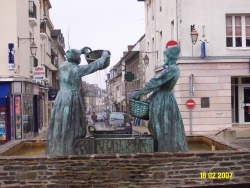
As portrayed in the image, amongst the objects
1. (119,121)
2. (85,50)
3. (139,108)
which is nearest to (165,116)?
(139,108)

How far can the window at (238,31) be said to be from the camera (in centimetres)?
2297

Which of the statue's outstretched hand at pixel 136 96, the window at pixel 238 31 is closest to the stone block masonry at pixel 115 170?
the statue's outstretched hand at pixel 136 96

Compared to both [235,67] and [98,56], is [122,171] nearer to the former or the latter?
[98,56]

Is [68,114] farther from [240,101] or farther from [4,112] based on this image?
[240,101]

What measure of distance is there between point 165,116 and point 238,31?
15.0 metres

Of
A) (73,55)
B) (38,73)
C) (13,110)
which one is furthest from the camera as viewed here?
(38,73)

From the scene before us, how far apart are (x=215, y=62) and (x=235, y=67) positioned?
3.60 ft

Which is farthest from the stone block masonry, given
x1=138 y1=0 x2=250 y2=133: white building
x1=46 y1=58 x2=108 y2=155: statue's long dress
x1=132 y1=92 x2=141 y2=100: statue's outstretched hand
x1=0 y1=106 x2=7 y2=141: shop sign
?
x1=0 y1=106 x2=7 y2=141: shop sign

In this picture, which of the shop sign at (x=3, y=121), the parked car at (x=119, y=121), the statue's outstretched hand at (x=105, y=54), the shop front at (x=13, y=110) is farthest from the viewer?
the parked car at (x=119, y=121)

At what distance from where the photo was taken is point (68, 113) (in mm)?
9211

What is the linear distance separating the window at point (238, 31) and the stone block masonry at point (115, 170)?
15.6 metres

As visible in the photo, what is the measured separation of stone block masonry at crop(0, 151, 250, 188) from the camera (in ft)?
27.3

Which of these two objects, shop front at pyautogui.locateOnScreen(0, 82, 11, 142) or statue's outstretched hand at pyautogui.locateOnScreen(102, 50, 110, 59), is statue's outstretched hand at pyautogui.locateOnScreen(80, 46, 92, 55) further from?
shop front at pyautogui.locateOnScreen(0, 82, 11, 142)

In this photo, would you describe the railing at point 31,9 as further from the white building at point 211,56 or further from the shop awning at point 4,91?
the white building at point 211,56
